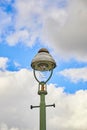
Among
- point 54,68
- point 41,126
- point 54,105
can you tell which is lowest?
point 41,126

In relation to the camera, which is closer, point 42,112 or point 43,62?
point 42,112

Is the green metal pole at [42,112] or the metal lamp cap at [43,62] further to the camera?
the metal lamp cap at [43,62]

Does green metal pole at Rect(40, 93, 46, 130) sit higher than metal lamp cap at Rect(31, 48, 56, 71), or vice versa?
metal lamp cap at Rect(31, 48, 56, 71)

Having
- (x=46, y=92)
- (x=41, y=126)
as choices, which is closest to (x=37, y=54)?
(x=46, y=92)

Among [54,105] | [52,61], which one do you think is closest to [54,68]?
[52,61]

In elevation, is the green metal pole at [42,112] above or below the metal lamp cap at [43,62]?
below

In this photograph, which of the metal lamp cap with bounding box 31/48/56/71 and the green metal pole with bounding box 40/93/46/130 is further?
the metal lamp cap with bounding box 31/48/56/71

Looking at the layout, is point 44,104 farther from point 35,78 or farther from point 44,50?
point 44,50

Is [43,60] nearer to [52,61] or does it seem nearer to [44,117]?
[52,61]

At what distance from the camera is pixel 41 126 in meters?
12.3

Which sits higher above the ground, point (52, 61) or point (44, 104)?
point (52, 61)

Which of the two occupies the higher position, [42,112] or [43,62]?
[43,62]

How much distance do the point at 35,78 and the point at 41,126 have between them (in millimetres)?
1503

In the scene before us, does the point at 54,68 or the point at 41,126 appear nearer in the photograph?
the point at 41,126
